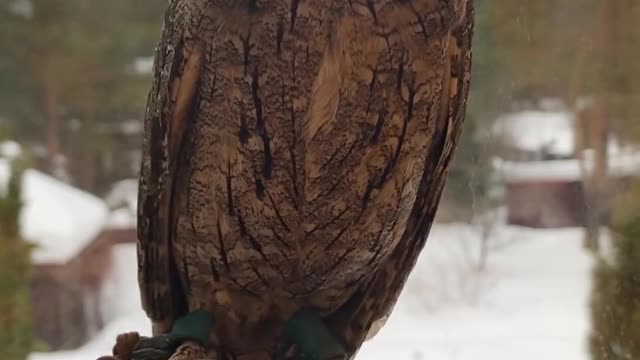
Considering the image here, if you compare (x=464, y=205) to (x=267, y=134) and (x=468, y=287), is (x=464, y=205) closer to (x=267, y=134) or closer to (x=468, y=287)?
(x=468, y=287)

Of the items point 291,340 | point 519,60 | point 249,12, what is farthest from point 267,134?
point 519,60

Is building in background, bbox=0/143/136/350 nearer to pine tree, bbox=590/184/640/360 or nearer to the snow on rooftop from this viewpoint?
the snow on rooftop

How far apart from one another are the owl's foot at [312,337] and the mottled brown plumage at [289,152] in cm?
1

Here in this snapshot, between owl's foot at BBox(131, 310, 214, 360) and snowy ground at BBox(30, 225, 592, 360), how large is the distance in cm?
97

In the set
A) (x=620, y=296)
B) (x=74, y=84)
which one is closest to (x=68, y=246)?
(x=74, y=84)

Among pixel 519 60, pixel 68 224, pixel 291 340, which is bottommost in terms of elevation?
pixel 291 340

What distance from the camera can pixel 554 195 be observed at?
1771 millimetres

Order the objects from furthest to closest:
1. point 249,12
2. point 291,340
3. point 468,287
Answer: point 468,287
point 291,340
point 249,12

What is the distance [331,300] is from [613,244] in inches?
43.6

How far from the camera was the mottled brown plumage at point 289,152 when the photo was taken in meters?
0.60

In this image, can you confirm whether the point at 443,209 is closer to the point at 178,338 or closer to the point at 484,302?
the point at 484,302

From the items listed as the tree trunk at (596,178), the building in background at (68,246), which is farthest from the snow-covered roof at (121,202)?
the tree trunk at (596,178)

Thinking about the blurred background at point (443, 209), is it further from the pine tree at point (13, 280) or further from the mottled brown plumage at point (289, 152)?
the mottled brown plumage at point (289, 152)

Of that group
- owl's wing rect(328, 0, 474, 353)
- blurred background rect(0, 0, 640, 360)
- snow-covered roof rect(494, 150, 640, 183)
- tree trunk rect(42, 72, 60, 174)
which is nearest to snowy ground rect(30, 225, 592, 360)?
blurred background rect(0, 0, 640, 360)
